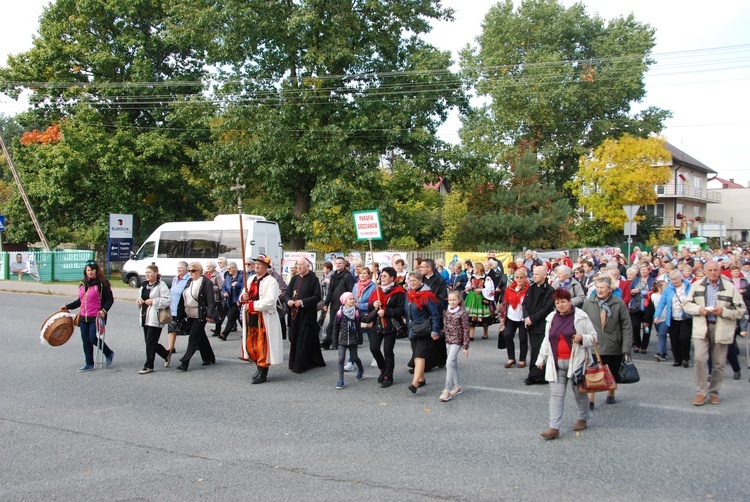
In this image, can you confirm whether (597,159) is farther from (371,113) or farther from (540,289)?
(540,289)

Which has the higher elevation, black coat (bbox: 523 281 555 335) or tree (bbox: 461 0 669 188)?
tree (bbox: 461 0 669 188)

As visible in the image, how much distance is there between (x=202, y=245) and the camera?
2369 cm

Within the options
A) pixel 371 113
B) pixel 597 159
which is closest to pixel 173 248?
pixel 371 113

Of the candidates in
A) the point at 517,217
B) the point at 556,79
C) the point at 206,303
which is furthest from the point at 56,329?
the point at 556,79

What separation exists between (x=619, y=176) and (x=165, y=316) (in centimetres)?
3937

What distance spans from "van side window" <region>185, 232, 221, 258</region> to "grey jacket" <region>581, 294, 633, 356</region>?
17.9 m

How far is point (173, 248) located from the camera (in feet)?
80.3

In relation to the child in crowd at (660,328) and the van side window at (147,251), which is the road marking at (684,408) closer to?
the child in crowd at (660,328)

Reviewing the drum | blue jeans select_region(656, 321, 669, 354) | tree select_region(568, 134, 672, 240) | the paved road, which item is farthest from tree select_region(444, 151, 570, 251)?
the drum

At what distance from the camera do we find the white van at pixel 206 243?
22.5 meters

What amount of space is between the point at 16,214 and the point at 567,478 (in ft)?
114

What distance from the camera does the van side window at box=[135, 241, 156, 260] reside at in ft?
82.8

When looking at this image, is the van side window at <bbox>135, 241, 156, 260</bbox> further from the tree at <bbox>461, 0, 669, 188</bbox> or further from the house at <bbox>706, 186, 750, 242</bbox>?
the house at <bbox>706, 186, 750, 242</bbox>

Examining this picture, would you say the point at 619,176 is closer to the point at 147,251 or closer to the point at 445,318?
the point at 147,251
